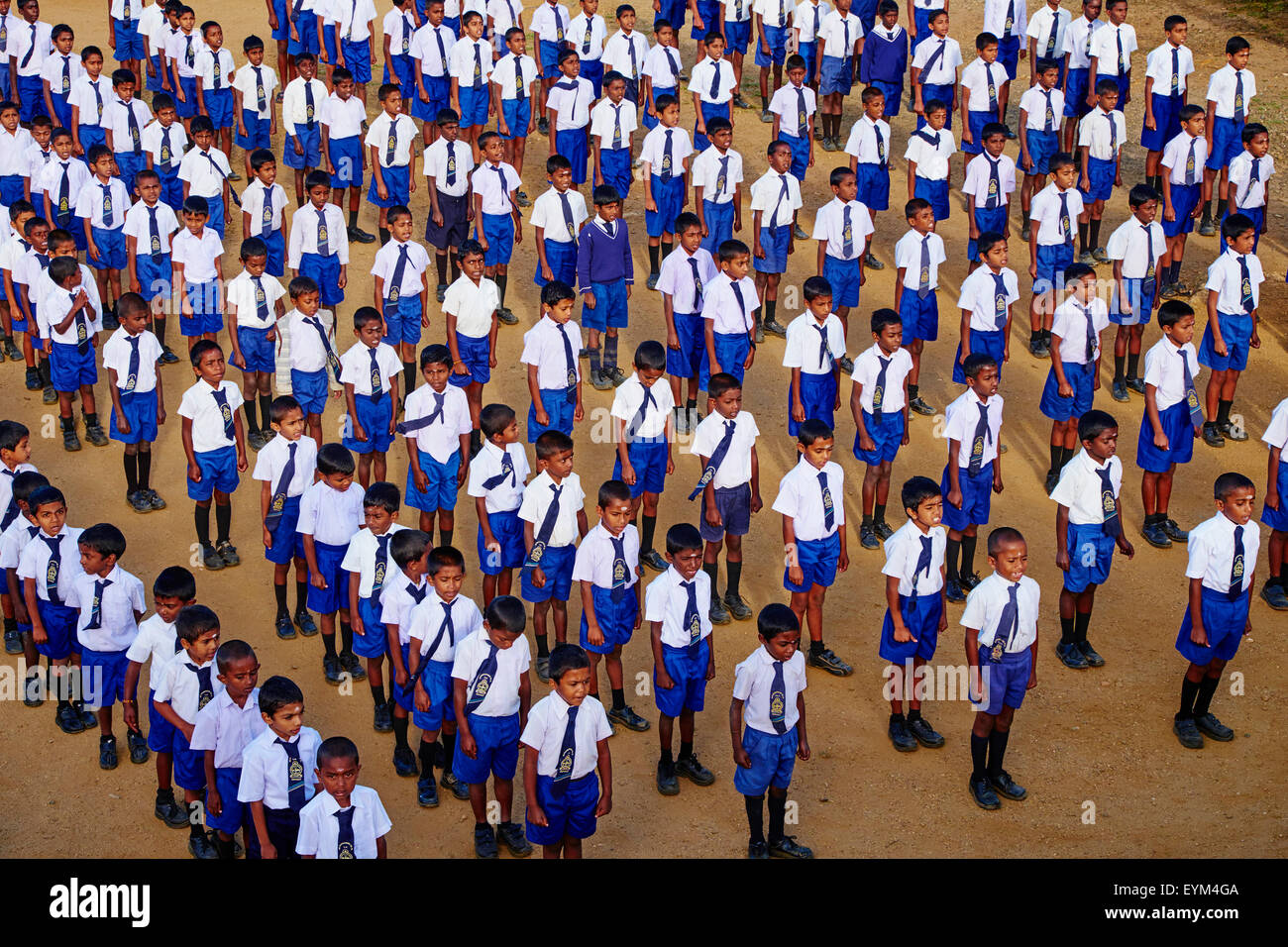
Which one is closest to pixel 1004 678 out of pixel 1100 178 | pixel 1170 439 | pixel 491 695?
pixel 491 695

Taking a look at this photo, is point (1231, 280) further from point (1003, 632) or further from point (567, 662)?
point (567, 662)

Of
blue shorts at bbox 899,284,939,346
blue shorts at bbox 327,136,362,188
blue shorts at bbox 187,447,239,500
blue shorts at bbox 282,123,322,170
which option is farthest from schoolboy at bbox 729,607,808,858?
blue shorts at bbox 282,123,322,170

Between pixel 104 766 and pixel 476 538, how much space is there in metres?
3.40

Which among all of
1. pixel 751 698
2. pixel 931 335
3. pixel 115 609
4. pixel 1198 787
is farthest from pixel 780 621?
pixel 931 335

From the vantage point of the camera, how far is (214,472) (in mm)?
10922

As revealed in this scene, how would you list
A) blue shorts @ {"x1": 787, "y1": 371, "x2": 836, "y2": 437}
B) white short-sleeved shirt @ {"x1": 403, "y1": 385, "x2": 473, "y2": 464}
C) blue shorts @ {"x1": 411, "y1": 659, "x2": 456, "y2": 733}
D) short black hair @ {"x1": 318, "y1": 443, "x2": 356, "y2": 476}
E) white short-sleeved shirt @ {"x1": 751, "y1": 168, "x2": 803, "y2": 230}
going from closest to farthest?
blue shorts @ {"x1": 411, "y1": 659, "x2": 456, "y2": 733}, short black hair @ {"x1": 318, "y1": 443, "x2": 356, "y2": 476}, white short-sleeved shirt @ {"x1": 403, "y1": 385, "x2": 473, "y2": 464}, blue shorts @ {"x1": 787, "y1": 371, "x2": 836, "y2": 437}, white short-sleeved shirt @ {"x1": 751, "y1": 168, "x2": 803, "y2": 230}

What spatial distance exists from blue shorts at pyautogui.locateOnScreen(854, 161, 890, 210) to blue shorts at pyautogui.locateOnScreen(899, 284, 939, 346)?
246 cm

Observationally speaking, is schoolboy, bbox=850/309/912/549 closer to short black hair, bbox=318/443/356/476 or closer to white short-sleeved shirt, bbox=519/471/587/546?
white short-sleeved shirt, bbox=519/471/587/546

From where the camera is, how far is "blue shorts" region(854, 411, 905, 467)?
11391 mm

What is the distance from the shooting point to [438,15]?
54.7 feet

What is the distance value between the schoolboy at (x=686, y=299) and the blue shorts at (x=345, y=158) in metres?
4.19

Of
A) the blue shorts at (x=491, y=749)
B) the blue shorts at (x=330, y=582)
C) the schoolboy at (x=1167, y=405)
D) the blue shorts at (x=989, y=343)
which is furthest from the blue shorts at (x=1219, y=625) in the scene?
the blue shorts at (x=330, y=582)

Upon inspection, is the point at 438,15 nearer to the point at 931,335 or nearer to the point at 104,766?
the point at 931,335

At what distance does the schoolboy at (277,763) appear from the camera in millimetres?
7676
